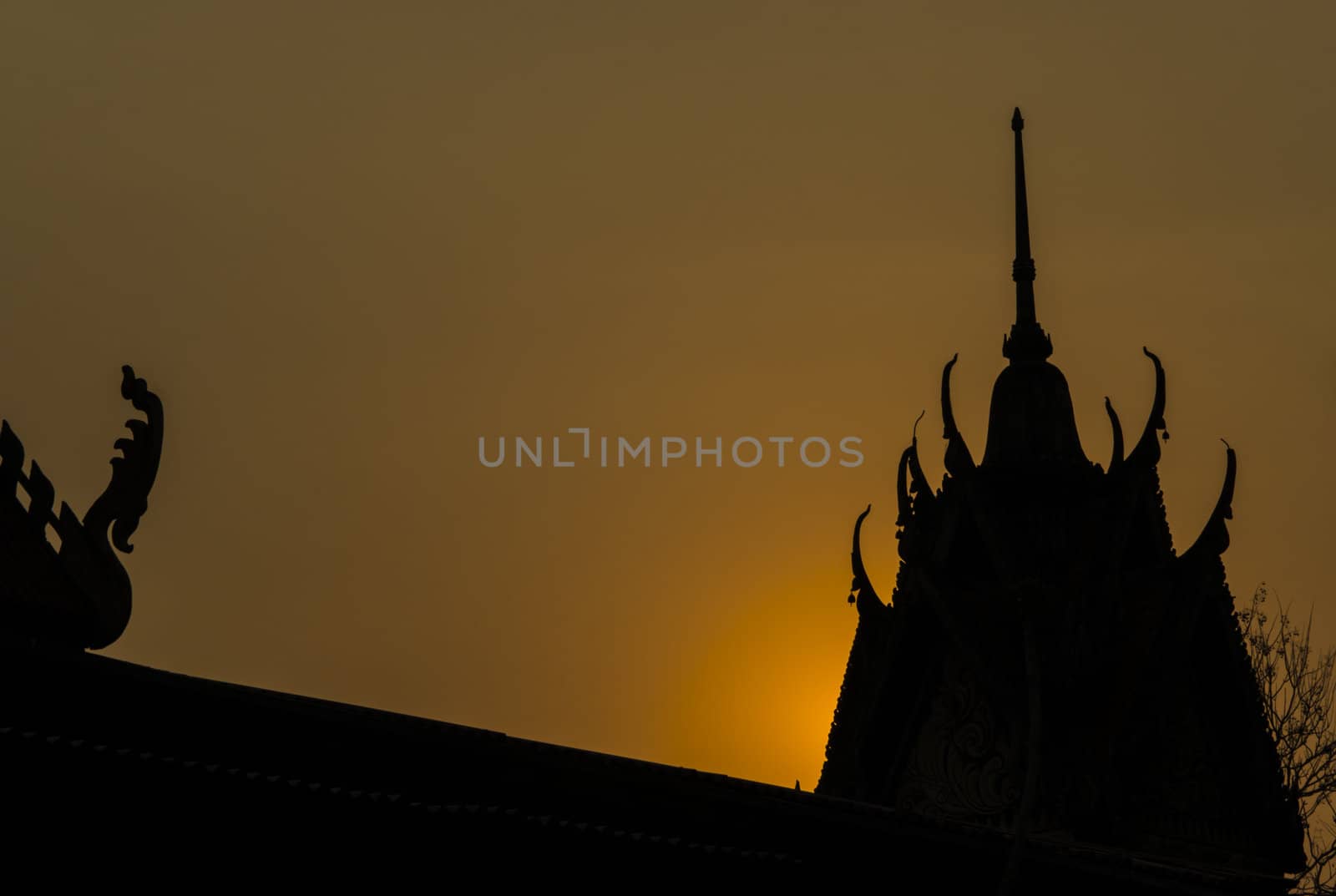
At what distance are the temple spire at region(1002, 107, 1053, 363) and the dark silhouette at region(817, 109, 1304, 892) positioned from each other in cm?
5

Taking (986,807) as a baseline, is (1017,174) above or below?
above

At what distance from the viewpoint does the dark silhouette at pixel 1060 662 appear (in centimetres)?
1928

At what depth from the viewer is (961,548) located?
825 inches

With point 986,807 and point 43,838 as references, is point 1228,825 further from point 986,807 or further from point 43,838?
point 43,838

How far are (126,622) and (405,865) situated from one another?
8.17ft

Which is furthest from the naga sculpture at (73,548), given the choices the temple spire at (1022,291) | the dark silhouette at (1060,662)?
the temple spire at (1022,291)

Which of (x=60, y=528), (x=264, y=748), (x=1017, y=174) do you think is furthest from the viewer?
(x=1017, y=174)

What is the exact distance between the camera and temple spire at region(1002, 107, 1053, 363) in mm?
21703

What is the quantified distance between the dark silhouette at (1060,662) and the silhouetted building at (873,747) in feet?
0.10

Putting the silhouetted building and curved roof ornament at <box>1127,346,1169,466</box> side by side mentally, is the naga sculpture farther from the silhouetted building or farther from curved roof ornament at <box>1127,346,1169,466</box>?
curved roof ornament at <box>1127,346,1169,466</box>

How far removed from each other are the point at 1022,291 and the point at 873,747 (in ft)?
18.1

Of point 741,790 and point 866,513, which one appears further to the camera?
point 866,513

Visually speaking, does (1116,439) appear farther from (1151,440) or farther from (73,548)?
(73,548)

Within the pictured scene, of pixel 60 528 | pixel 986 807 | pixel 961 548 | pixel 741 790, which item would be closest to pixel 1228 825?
pixel 986 807
